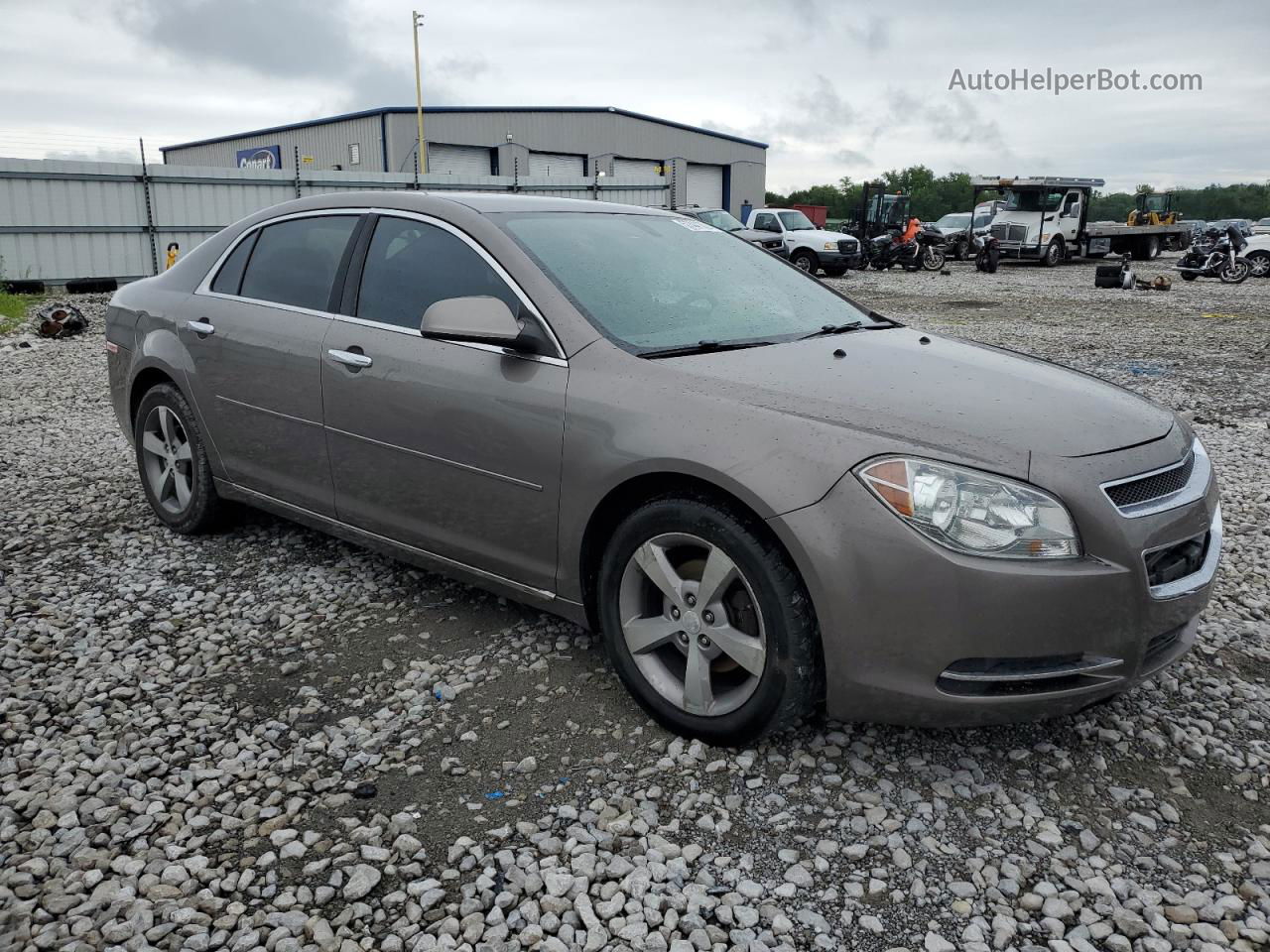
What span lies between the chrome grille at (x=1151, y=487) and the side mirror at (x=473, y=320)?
175 cm

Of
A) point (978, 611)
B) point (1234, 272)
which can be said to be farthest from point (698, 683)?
point (1234, 272)

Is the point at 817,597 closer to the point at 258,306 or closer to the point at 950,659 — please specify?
the point at 950,659

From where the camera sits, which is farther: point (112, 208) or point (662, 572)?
point (112, 208)

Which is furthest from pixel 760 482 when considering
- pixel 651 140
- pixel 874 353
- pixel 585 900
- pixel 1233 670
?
pixel 651 140

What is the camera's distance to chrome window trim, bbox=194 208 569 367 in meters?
3.25

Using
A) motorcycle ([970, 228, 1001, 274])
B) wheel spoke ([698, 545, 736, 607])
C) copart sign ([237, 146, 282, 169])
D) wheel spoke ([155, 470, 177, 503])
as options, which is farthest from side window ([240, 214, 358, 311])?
copart sign ([237, 146, 282, 169])

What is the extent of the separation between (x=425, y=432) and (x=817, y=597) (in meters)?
1.51

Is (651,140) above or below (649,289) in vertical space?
above

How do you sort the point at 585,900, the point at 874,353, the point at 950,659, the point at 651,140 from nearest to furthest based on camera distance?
1. the point at 585,900
2. the point at 950,659
3. the point at 874,353
4. the point at 651,140

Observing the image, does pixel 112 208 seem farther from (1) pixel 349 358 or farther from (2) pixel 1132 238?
(2) pixel 1132 238

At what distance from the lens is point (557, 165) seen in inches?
1676

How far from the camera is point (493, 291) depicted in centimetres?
344

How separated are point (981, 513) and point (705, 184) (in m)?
48.5

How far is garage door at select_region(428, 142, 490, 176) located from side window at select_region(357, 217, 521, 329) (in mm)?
36469
